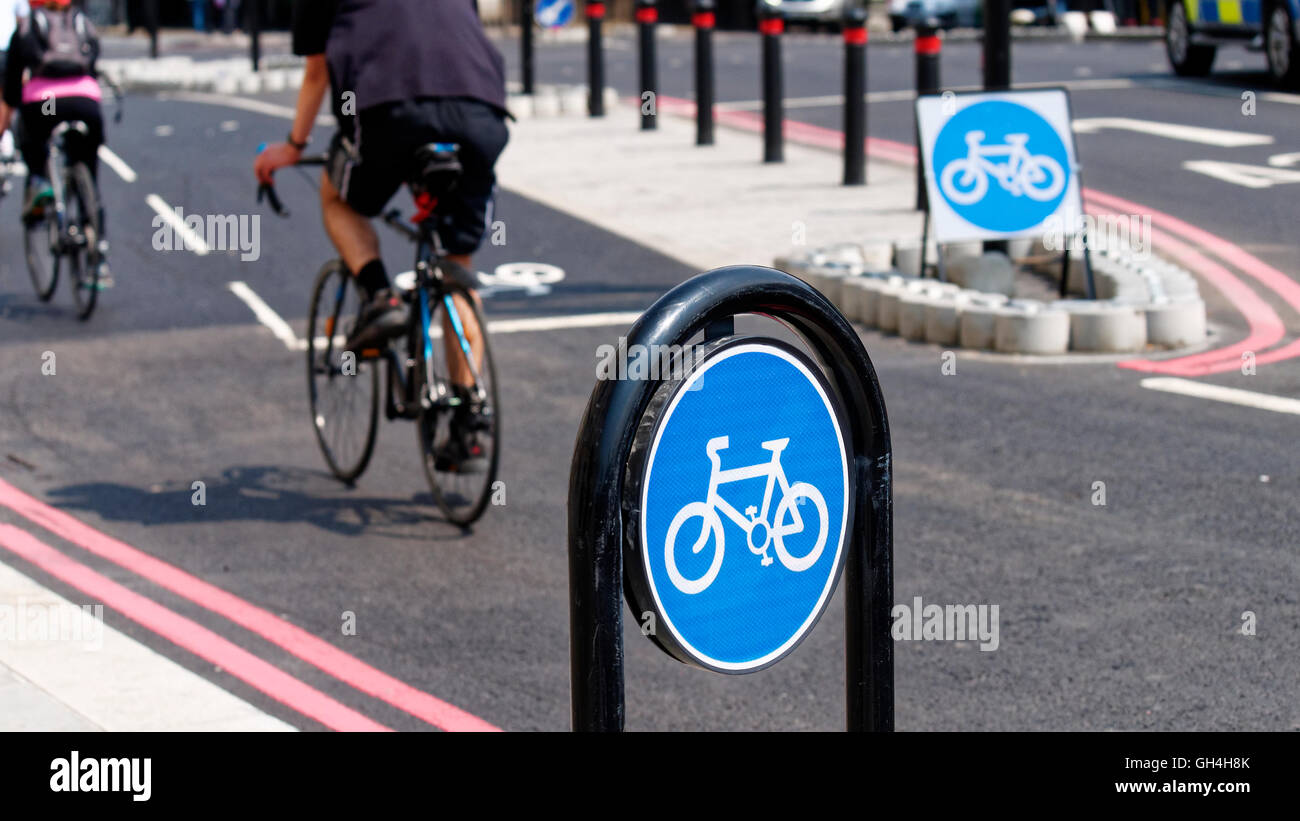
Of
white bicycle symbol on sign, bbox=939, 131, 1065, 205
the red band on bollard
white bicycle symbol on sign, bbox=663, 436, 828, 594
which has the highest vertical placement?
the red band on bollard

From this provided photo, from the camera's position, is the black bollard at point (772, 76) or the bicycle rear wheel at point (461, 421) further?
the black bollard at point (772, 76)

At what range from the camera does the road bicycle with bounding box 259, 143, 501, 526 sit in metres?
6.07

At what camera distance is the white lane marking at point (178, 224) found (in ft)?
40.2

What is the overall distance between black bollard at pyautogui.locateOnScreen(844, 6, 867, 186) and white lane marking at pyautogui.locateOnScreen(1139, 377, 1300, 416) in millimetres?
5424

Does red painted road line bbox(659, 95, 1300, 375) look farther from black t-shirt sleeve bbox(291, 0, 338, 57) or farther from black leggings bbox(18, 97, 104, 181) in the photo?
black leggings bbox(18, 97, 104, 181)

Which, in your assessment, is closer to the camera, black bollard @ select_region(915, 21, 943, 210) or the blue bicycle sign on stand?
the blue bicycle sign on stand

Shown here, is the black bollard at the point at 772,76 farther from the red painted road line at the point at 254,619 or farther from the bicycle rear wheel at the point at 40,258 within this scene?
the red painted road line at the point at 254,619

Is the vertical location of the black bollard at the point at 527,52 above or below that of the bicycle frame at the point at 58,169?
above

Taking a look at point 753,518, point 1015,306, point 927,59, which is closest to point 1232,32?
point 927,59

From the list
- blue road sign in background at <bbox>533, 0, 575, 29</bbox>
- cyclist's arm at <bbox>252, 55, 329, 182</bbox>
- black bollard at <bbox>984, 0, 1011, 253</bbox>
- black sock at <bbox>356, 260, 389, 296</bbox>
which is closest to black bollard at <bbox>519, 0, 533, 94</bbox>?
blue road sign in background at <bbox>533, 0, 575, 29</bbox>

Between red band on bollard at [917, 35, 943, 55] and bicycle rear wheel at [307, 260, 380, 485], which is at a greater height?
red band on bollard at [917, 35, 943, 55]

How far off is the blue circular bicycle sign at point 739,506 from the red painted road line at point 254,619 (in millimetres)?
2016

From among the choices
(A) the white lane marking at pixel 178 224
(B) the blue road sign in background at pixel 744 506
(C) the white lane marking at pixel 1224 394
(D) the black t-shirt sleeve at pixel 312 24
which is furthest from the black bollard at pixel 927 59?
(B) the blue road sign in background at pixel 744 506

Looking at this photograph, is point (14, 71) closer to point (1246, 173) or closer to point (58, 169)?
point (58, 169)
